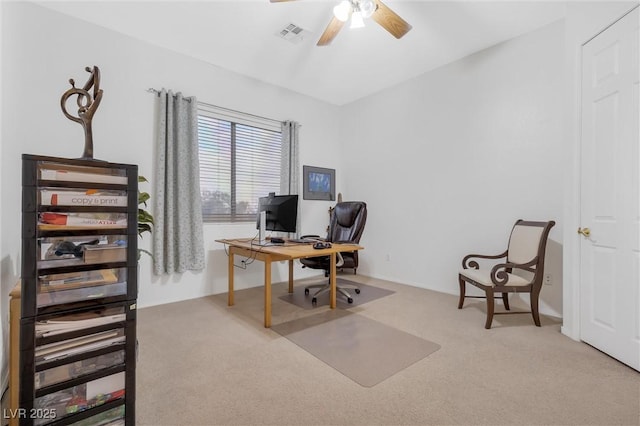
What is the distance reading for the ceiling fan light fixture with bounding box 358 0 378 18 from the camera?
7.11 feet

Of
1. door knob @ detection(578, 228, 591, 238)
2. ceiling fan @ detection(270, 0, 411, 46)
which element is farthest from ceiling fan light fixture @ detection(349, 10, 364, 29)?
door knob @ detection(578, 228, 591, 238)

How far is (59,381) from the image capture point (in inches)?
46.6

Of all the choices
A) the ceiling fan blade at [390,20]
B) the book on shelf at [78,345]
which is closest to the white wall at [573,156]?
the ceiling fan blade at [390,20]

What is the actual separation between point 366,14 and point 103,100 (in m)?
2.64

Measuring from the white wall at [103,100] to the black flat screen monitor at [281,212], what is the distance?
936 millimetres

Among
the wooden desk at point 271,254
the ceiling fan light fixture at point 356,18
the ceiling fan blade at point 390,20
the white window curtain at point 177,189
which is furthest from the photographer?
the white window curtain at point 177,189

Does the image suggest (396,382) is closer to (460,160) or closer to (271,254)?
(271,254)

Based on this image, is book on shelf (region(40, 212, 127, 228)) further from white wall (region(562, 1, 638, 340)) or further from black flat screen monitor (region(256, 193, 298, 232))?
white wall (region(562, 1, 638, 340))

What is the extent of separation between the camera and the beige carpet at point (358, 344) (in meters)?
1.86

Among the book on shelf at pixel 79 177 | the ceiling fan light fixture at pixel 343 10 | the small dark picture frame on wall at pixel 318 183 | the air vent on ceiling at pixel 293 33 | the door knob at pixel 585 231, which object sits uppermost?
the air vent on ceiling at pixel 293 33

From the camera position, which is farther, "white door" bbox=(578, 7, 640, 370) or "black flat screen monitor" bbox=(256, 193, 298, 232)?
"black flat screen monitor" bbox=(256, 193, 298, 232)

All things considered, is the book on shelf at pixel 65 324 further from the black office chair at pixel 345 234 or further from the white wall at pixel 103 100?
the black office chair at pixel 345 234

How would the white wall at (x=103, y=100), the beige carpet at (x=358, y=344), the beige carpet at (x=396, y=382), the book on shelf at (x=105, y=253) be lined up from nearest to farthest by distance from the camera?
the book on shelf at (x=105, y=253) → the beige carpet at (x=396, y=382) → the beige carpet at (x=358, y=344) → the white wall at (x=103, y=100)

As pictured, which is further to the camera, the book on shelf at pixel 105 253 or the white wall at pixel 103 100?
the white wall at pixel 103 100
